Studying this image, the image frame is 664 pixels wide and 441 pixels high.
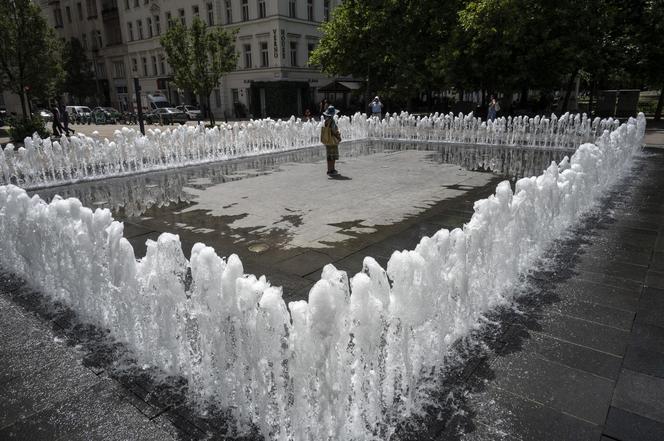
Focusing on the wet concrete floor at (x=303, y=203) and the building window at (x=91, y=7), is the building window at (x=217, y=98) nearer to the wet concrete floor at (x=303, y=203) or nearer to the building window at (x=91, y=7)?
the building window at (x=91, y=7)

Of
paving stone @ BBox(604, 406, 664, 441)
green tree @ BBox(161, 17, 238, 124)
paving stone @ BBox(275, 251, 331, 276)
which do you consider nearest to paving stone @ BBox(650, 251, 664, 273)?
paving stone @ BBox(604, 406, 664, 441)

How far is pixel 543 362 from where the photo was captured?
10.5 ft

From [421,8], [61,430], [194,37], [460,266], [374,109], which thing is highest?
[421,8]

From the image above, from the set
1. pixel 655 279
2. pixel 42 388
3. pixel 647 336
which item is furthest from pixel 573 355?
pixel 42 388

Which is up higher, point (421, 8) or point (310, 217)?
point (421, 8)

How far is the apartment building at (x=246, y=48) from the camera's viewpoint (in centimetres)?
3778

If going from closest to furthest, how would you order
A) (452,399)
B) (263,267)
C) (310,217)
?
(452,399), (263,267), (310,217)

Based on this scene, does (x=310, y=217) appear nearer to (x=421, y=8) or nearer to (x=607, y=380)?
(x=607, y=380)

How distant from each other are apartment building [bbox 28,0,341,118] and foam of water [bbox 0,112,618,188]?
1852 cm

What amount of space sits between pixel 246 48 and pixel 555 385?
1655 inches

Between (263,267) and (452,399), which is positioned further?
(263,267)

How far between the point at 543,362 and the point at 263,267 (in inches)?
121

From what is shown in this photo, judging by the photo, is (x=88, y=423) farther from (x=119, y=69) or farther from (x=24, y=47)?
(x=119, y=69)

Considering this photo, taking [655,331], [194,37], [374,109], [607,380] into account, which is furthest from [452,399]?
[194,37]
